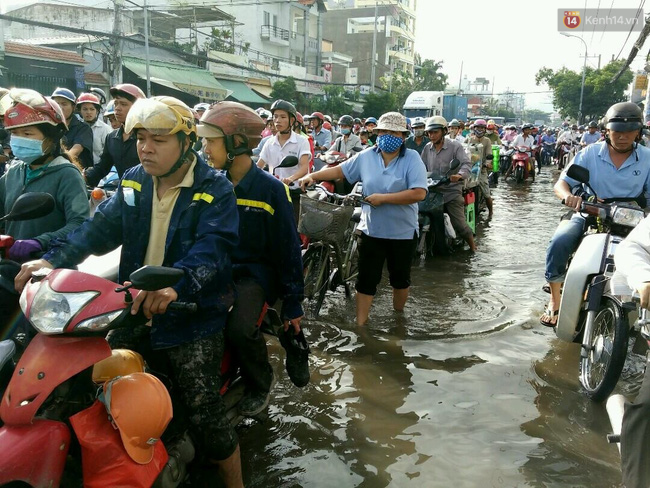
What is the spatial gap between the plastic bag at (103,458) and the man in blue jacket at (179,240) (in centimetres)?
49

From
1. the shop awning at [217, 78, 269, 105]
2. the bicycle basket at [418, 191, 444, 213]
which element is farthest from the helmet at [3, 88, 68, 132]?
the shop awning at [217, 78, 269, 105]

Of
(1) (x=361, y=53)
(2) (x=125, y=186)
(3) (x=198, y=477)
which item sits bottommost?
(3) (x=198, y=477)

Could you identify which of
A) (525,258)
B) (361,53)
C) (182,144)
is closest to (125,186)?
(182,144)

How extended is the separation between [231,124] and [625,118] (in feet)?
9.76

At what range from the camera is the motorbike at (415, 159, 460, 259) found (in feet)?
25.9

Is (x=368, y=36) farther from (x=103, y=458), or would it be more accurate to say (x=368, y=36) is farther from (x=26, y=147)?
(x=103, y=458)

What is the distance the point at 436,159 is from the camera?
8156 mm

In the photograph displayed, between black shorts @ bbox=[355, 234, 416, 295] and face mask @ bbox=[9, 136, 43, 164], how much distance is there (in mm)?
2748

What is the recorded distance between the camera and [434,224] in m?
8.13

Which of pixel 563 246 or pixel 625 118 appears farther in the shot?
pixel 563 246

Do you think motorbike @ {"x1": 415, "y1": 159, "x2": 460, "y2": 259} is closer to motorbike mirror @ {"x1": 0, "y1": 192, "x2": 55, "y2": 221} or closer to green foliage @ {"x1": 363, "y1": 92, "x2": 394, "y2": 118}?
motorbike mirror @ {"x1": 0, "y1": 192, "x2": 55, "y2": 221}

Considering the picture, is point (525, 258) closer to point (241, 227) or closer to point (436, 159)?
point (436, 159)

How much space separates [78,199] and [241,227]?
2.99 ft

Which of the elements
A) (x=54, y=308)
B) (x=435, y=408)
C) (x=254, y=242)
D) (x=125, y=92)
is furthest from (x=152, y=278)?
(x=125, y=92)
